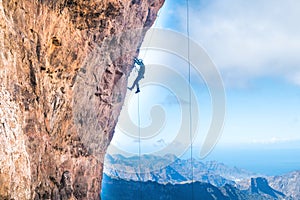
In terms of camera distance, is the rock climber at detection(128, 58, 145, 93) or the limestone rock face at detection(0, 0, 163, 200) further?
the rock climber at detection(128, 58, 145, 93)

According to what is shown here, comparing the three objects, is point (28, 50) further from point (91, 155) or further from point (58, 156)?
point (91, 155)

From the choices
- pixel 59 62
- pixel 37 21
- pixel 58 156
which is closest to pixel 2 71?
pixel 37 21

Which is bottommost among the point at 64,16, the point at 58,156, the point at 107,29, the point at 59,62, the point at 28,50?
the point at 58,156

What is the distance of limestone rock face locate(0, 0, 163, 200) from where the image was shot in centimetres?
1247

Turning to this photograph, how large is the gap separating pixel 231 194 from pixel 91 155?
15867 cm

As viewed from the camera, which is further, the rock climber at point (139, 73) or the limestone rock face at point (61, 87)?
the rock climber at point (139, 73)

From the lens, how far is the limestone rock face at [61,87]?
12.5 metres

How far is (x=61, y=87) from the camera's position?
Result: 18.4 meters

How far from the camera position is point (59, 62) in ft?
58.0

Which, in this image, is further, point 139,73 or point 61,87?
point 139,73

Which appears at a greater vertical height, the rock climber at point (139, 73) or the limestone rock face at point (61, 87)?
the rock climber at point (139, 73)

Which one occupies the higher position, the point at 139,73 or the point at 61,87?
the point at 139,73

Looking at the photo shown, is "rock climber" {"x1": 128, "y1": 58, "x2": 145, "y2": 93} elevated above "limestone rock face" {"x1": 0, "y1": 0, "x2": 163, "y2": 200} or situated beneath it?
elevated above

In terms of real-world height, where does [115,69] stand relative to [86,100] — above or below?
above
